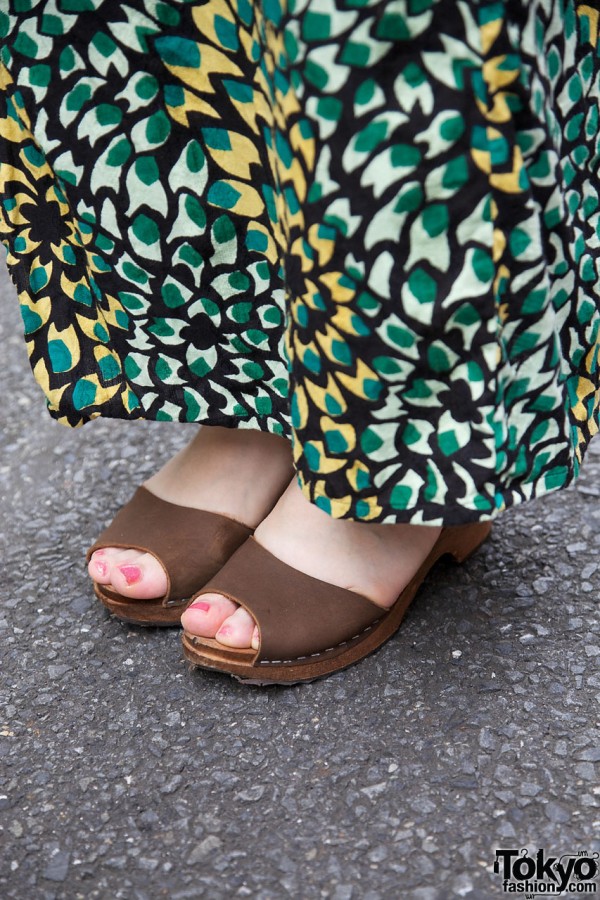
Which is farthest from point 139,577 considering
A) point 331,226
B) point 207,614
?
point 331,226

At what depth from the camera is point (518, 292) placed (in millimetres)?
703

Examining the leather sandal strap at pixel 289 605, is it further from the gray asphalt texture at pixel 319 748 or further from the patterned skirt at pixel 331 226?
the patterned skirt at pixel 331 226

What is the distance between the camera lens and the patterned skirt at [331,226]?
638mm

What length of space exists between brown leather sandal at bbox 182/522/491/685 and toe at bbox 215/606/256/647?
0.03 ft

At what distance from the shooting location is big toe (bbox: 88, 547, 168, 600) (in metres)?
0.96

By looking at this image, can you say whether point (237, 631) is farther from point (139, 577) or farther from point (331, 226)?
point (331, 226)

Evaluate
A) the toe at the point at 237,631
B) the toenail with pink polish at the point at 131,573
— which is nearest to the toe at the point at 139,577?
the toenail with pink polish at the point at 131,573

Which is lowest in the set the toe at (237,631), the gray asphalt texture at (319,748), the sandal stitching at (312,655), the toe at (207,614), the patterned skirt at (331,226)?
the gray asphalt texture at (319,748)

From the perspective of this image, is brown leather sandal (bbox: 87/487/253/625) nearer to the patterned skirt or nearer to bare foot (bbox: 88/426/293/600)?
bare foot (bbox: 88/426/293/600)

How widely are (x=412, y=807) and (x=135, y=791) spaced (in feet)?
0.82

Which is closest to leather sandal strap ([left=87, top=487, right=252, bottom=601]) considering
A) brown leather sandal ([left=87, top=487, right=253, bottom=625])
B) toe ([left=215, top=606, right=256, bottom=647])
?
brown leather sandal ([left=87, top=487, right=253, bottom=625])

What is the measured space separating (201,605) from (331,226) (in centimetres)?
41

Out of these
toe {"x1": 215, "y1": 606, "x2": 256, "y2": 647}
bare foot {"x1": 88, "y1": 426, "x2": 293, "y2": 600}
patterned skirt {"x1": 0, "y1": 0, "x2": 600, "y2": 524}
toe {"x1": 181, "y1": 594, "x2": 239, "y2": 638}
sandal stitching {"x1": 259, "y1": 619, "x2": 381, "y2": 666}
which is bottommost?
sandal stitching {"x1": 259, "y1": 619, "x2": 381, "y2": 666}

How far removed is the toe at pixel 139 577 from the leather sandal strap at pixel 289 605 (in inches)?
2.8
